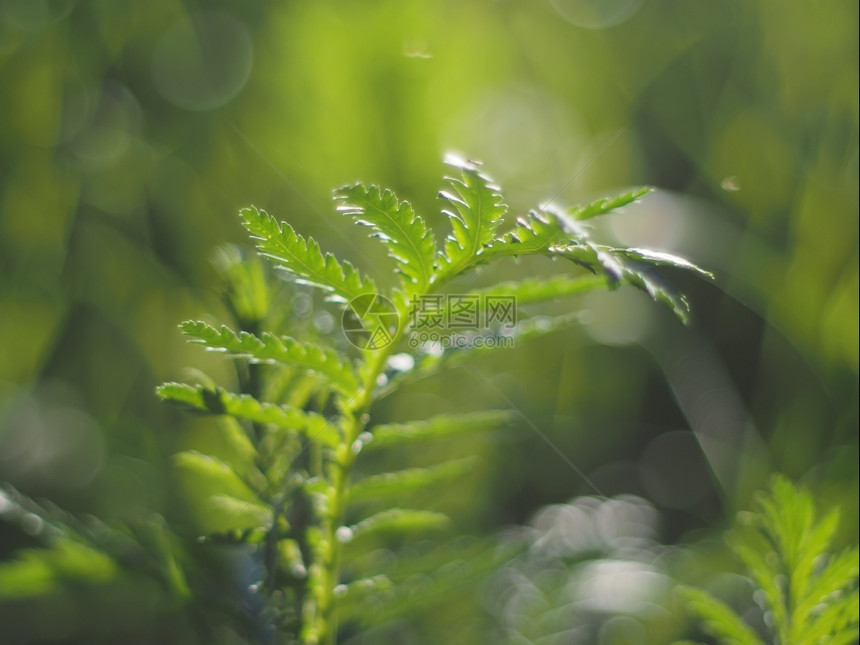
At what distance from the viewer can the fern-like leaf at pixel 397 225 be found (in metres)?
0.35

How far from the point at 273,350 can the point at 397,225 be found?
9 cm

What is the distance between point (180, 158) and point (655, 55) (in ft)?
2.75

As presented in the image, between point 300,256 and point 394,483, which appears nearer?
point 300,256

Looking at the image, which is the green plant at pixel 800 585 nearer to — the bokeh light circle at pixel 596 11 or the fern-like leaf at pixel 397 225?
the fern-like leaf at pixel 397 225

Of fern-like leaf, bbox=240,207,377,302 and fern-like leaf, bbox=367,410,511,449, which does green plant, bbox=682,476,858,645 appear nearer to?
fern-like leaf, bbox=367,410,511,449

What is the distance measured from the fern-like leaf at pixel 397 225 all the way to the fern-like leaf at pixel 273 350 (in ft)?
0.21

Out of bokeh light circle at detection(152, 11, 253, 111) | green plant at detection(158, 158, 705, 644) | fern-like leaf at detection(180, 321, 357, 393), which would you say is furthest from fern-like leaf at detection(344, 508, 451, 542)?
bokeh light circle at detection(152, 11, 253, 111)

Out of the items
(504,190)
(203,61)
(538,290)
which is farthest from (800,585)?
(203,61)

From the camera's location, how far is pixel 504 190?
1.08 meters

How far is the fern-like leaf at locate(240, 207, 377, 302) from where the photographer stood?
0.35 m

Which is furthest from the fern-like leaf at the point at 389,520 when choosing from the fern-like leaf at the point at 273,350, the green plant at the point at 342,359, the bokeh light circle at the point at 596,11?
the bokeh light circle at the point at 596,11

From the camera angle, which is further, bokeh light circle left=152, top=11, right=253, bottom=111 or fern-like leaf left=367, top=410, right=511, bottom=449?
bokeh light circle left=152, top=11, right=253, bottom=111

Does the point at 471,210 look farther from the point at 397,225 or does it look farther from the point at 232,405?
the point at 232,405

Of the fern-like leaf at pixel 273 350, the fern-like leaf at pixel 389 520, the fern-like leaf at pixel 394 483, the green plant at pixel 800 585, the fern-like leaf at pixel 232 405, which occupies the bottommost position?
the green plant at pixel 800 585
